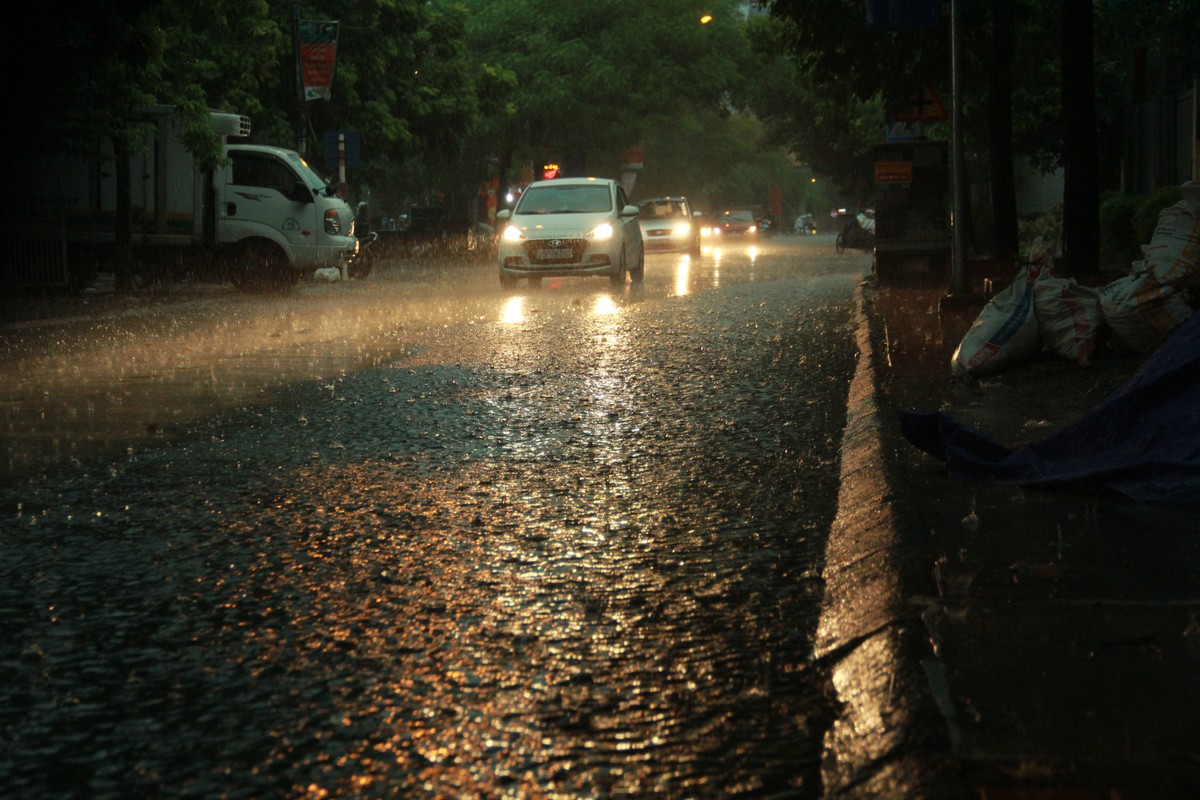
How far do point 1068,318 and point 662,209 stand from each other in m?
30.8

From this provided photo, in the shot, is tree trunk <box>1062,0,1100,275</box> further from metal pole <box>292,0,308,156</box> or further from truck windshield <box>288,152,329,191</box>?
metal pole <box>292,0,308,156</box>

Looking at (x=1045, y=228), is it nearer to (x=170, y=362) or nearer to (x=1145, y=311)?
(x=170, y=362)

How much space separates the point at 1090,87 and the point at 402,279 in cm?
1627

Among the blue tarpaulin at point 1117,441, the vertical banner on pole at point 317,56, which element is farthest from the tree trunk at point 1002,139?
the vertical banner on pole at point 317,56

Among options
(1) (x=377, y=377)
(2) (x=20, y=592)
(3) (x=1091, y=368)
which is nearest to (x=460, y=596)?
(2) (x=20, y=592)

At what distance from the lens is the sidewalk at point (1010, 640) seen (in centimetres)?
299

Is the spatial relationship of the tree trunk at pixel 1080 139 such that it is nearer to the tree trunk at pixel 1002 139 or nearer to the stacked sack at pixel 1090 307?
the tree trunk at pixel 1002 139

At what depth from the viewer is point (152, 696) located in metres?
3.72

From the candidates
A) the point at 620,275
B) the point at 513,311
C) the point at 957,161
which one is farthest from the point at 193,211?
the point at 957,161

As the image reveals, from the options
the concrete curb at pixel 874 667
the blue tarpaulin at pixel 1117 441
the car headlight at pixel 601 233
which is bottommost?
the concrete curb at pixel 874 667

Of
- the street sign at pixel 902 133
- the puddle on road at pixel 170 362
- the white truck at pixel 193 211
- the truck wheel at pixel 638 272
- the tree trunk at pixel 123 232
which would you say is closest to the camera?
the puddle on road at pixel 170 362

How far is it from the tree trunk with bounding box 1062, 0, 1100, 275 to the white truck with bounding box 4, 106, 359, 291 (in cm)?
1274

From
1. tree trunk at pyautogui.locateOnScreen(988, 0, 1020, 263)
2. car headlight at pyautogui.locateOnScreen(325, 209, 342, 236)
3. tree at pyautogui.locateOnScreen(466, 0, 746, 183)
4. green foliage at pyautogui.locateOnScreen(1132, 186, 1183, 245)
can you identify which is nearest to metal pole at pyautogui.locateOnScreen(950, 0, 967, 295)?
tree trunk at pyautogui.locateOnScreen(988, 0, 1020, 263)

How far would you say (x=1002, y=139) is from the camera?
763 inches
